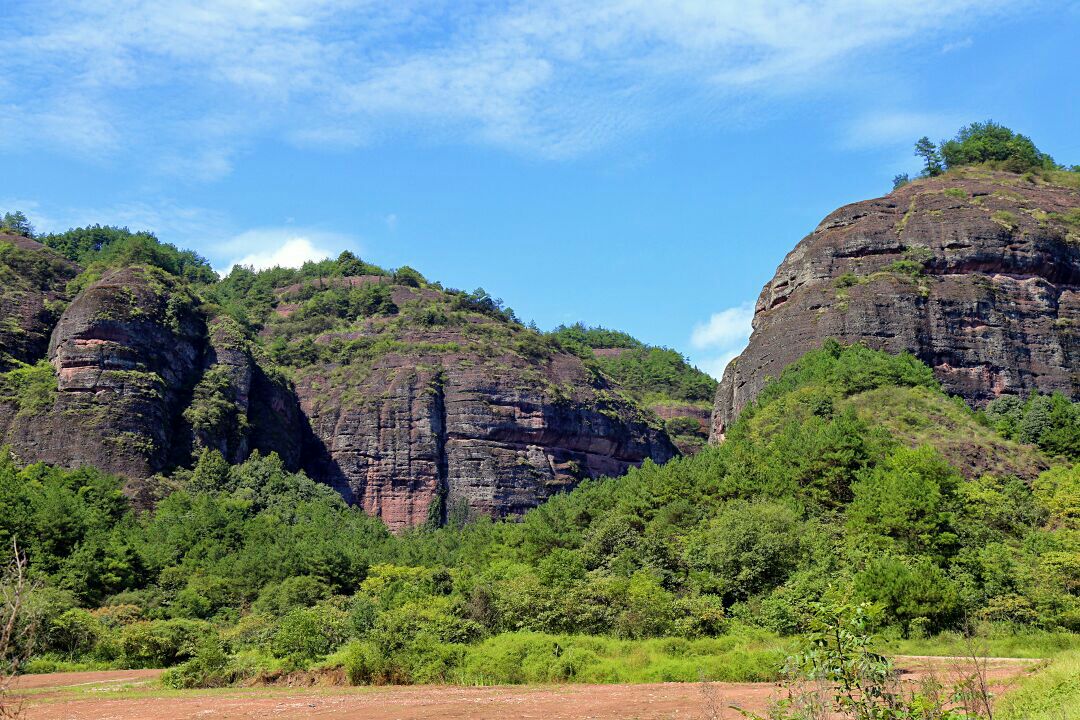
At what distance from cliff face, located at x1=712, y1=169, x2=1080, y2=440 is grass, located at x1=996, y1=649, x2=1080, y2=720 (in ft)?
193

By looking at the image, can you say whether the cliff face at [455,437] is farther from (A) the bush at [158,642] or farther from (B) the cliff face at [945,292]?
(A) the bush at [158,642]

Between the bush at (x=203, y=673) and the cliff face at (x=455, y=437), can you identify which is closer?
the bush at (x=203, y=673)

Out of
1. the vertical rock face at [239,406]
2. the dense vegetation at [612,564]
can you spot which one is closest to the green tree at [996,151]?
the dense vegetation at [612,564]

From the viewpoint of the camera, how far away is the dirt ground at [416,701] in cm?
2692

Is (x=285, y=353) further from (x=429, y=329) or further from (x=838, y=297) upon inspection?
(x=838, y=297)

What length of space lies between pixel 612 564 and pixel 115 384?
53950 mm

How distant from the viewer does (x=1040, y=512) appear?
178 feet

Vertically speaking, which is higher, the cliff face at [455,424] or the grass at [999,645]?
the cliff face at [455,424]

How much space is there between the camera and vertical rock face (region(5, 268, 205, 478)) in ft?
283

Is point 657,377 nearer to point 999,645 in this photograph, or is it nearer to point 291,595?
point 291,595

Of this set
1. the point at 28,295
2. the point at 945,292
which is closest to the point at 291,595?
the point at 945,292

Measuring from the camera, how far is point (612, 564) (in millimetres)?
56469

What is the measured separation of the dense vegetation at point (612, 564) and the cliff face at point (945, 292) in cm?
535

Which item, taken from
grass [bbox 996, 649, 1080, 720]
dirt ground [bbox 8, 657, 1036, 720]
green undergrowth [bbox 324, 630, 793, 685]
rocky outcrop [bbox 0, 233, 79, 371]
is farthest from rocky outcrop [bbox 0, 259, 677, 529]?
grass [bbox 996, 649, 1080, 720]
